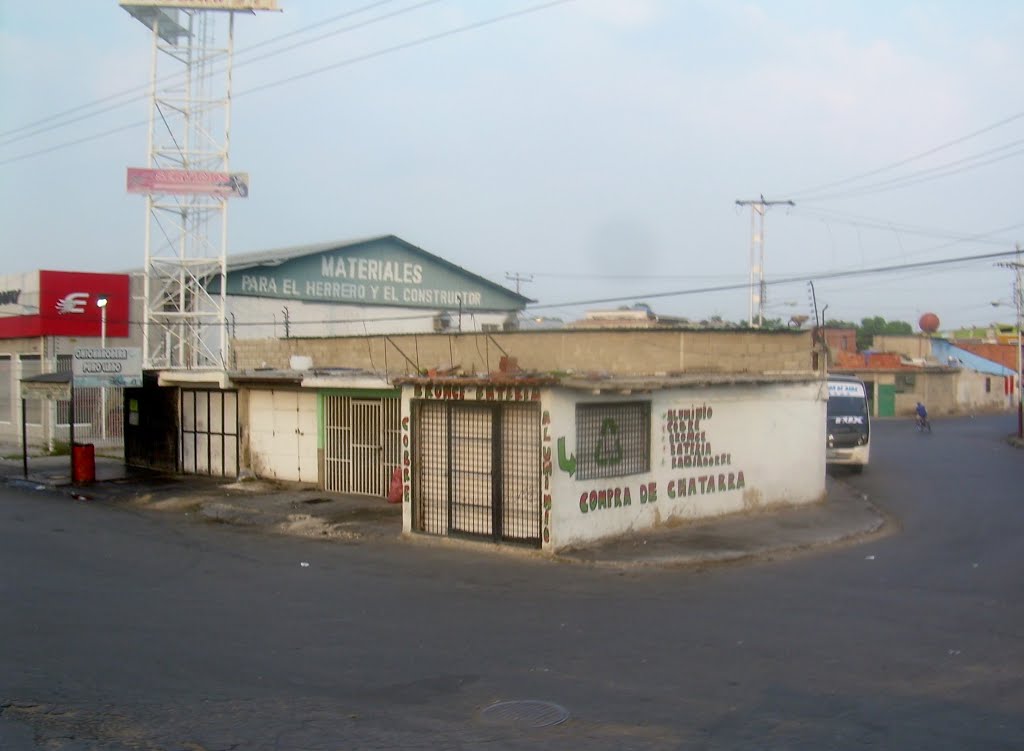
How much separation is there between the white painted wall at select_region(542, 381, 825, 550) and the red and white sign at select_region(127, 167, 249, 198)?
17.5 m

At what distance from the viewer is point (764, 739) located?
255 inches

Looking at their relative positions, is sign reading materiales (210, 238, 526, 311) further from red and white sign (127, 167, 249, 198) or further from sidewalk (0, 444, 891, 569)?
sidewalk (0, 444, 891, 569)

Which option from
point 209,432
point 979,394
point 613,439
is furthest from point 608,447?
point 979,394

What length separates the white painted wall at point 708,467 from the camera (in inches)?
573

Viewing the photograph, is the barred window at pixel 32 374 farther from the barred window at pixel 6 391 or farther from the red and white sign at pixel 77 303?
the red and white sign at pixel 77 303

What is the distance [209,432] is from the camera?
2550 centimetres

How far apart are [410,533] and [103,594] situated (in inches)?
214

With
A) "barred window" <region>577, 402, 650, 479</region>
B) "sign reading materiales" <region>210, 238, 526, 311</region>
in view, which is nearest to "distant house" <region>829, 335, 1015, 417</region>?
"sign reading materiales" <region>210, 238, 526, 311</region>

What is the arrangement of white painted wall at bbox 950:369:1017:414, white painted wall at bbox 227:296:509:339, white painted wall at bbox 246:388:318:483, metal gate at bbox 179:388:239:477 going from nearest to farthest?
white painted wall at bbox 246:388:318:483
metal gate at bbox 179:388:239:477
white painted wall at bbox 227:296:509:339
white painted wall at bbox 950:369:1017:414

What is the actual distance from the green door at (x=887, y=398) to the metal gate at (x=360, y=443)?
Answer: 4939 cm

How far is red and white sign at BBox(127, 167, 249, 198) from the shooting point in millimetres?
28781

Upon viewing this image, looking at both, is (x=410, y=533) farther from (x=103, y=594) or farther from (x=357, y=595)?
(x=103, y=594)

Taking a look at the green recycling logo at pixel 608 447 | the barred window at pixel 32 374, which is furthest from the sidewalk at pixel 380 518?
the barred window at pixel 32 374

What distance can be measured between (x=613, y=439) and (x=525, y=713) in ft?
28.3
